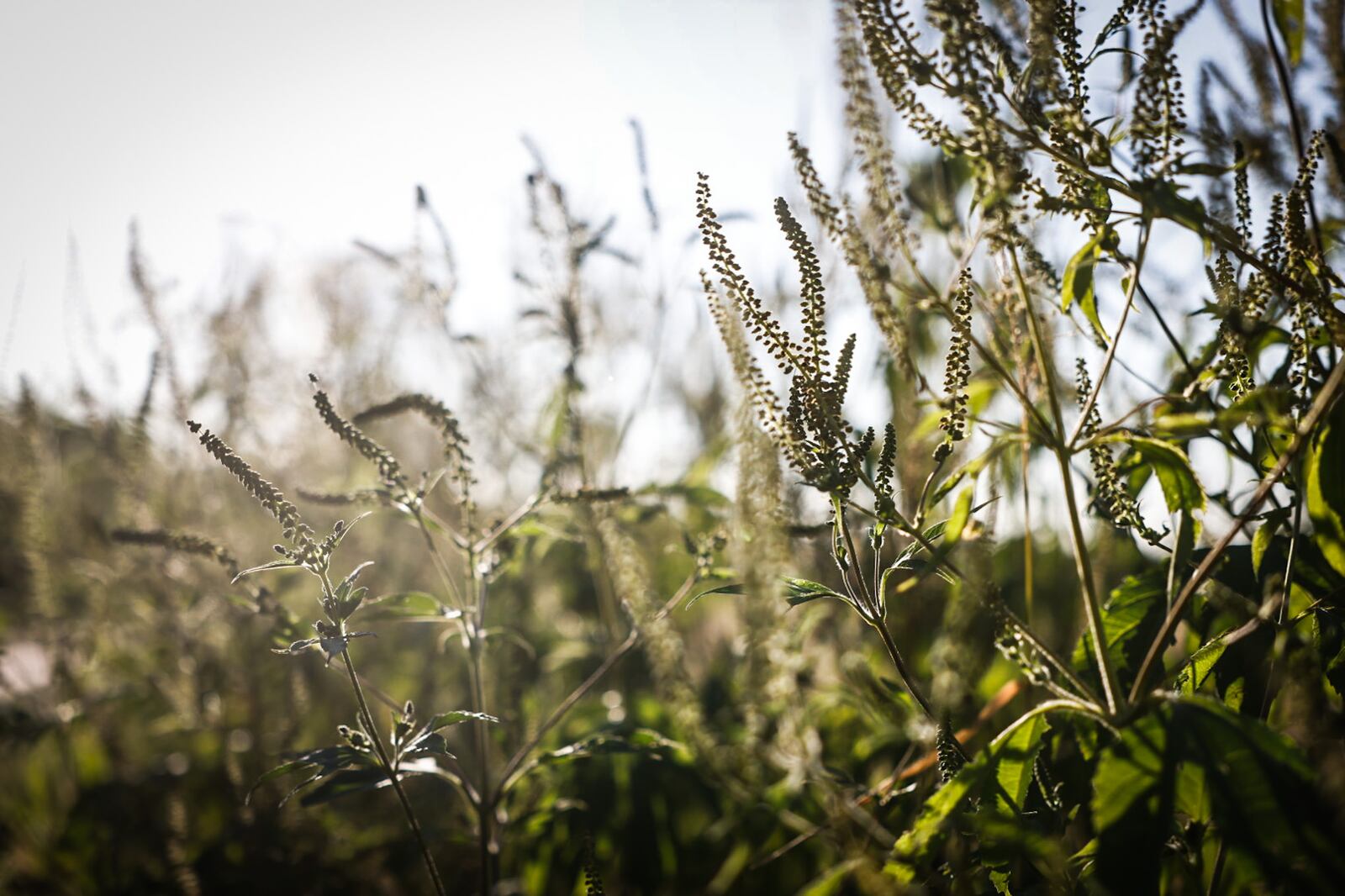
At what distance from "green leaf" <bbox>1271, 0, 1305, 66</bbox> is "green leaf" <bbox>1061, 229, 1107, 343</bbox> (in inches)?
10.4

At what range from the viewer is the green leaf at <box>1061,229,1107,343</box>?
103cm

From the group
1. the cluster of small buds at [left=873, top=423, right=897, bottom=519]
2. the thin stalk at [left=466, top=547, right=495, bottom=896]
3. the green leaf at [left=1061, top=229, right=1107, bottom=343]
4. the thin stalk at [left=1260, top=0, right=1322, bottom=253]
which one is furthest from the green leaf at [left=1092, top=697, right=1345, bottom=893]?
the thin stalk at [left=466, top=547, right=495, bottom=896]

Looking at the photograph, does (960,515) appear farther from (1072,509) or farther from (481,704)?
(481,704)

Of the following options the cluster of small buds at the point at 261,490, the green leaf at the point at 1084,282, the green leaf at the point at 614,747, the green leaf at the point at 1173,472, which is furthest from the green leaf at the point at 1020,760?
the cluster of small buds at the point at 261,490

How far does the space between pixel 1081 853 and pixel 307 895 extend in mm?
2264

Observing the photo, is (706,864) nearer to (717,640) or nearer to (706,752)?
(706,752)

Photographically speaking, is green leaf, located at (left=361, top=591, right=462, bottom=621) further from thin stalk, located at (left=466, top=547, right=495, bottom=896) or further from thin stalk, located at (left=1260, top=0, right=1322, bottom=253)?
thin stalk, located at (left=1260, top=0, right=1322, bottom=253)

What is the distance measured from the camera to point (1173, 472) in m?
0.98

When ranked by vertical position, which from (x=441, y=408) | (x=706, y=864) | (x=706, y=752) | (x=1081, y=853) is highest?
(x=441, y=408)

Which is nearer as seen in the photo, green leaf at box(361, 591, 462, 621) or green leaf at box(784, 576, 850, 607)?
green leaf at box(784, 576, 850, 607)

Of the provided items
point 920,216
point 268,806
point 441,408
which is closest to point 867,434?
point 441,408

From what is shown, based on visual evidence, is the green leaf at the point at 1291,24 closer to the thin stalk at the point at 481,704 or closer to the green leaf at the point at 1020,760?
the green leaf at the point at 1020,760

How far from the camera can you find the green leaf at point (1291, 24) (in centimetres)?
89

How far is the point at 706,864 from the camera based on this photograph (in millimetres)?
2494
